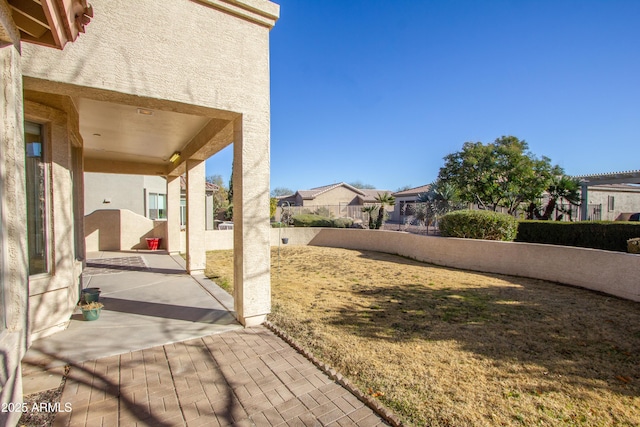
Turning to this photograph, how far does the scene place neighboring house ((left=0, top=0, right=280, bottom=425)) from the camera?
256cm

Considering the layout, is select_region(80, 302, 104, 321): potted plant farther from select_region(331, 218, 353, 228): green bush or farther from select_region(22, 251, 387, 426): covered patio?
select_region(331, 218, 353, 228): green bush

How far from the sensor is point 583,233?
33.0 ft

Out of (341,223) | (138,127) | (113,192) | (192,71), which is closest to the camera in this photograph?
(192,71)

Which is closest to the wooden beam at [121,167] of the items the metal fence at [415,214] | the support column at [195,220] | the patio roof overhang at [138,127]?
the patio roof overhang at [138,127]

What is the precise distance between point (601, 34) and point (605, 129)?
9785mm

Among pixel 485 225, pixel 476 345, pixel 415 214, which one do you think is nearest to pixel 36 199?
pixel 476 345

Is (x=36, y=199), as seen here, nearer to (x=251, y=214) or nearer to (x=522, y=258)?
(x=251, y=214)

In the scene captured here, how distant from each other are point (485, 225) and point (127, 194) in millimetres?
18547

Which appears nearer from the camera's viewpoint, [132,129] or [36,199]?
[36,199]

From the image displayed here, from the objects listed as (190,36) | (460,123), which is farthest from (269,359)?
(460,123)

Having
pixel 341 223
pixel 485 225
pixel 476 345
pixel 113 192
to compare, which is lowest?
pixel 476 345

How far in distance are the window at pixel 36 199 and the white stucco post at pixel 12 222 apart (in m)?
1.56

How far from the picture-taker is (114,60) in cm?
344

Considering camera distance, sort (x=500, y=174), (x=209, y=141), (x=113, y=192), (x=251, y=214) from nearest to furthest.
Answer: (x=251, y=214) → (x=209, y=141) → (x=113, y=192) → (x=500, y=174)
